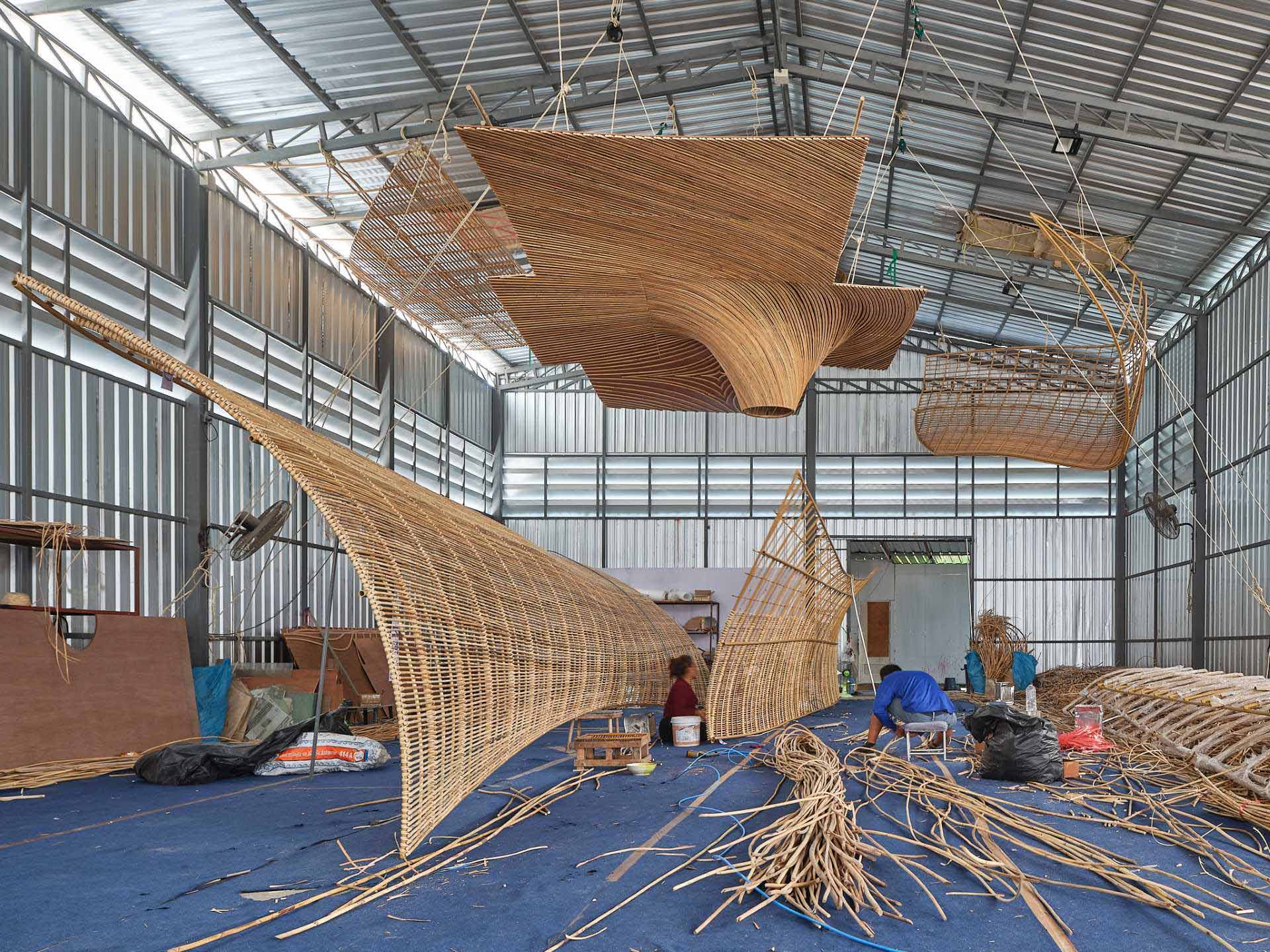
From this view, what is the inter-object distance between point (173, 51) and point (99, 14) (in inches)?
36.1

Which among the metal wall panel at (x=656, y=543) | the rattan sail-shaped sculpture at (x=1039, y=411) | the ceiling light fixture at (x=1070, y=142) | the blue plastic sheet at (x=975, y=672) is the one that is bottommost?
the blue plastic sheet at (x=975, y=672)

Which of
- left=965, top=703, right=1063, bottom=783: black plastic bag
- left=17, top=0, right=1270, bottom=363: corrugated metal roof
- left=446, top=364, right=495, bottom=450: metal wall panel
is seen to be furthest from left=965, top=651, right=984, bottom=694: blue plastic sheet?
left=965, top=703, right=1063, bottom=783: black plastic bag

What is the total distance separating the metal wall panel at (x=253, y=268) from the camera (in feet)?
45.5

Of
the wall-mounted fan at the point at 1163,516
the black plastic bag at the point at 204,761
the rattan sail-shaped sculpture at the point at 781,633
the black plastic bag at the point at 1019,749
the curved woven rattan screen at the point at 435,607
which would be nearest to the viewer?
the curved woven rattan screen at the point at 435,607

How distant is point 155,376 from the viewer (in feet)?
41.2

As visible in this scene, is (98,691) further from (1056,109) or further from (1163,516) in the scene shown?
(1163,516)

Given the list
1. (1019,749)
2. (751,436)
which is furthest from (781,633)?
(751,436)

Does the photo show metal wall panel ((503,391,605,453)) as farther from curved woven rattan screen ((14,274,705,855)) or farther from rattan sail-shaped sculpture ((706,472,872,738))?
curved woven rattan screen ((14,274,705,855))

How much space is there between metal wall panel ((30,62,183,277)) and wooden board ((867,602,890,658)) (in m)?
16.0

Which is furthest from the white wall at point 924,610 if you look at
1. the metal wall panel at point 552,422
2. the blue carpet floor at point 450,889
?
the blue carpet floor at point 450,889

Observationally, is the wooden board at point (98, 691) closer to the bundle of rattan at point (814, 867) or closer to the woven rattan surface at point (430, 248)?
the woven rattan surface at point (430, 248)

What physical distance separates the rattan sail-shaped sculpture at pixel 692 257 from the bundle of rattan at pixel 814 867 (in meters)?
3.80

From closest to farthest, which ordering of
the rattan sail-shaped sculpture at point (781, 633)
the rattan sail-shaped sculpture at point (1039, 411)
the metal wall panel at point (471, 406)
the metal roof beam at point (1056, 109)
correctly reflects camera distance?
the rattan sail-shaped sculpture at point (781, 633)
the metal roof beam at point (1056, 109)
the rattan sail-shaped sculpture at point (1039, 411)
the metal wall panel at point (471, 406)

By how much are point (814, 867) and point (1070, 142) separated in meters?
10.8
